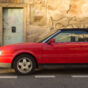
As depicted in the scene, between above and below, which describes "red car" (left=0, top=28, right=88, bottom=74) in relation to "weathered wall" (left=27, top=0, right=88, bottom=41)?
below

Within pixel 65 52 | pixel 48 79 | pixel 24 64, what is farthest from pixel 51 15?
pixel 48 79

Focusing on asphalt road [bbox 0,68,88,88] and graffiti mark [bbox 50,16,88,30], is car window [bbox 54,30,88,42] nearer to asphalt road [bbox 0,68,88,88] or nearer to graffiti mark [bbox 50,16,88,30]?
asphalt road [bbox 0,68,88,88]

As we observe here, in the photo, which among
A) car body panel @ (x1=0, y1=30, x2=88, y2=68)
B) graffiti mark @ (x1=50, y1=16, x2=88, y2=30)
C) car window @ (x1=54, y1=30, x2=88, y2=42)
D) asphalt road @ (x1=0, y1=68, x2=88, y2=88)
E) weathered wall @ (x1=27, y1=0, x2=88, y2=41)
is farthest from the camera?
graffiti mark @ (x1=50, y1=16, x2=88, y2=30)

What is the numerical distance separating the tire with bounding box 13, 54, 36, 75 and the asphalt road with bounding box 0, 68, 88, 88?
0.22m

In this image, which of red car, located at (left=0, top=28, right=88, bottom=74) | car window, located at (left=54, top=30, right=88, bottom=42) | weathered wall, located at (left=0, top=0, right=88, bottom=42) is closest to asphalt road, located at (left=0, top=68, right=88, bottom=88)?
red car, located at (left=0, top=28, right=88, bottom=74)

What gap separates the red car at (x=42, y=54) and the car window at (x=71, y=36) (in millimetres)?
132

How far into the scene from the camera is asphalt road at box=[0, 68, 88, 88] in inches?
301

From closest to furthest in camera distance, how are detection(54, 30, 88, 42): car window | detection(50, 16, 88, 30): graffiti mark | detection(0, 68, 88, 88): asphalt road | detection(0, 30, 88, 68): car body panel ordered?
detection(0, 68, 88, 88): asphalt road < detection(0, 30, 88, 68): car body panel < detection(54, 30, 88, 42): car window < detection(50, 16, 88, 30): graffiti mark

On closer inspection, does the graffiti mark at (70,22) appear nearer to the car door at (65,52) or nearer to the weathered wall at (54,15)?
the weathered wall at (54,15)

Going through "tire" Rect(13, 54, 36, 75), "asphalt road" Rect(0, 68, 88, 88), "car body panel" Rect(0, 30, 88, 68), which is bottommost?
"asphalt road" Rect(0, 68, 88, 88)

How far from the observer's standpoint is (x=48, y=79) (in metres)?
8.59

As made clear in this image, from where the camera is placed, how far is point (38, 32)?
15.7 m

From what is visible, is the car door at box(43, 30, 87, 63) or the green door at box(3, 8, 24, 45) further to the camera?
the green door at box(3, 8, 24, 45)

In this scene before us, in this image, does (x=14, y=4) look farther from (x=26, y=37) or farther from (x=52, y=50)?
(x=52, y=50)
